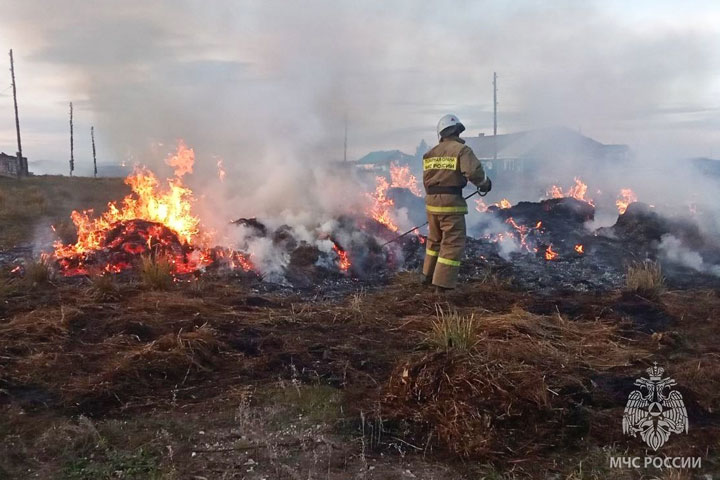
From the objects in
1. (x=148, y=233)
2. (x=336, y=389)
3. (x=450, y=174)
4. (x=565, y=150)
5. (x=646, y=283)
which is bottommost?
(x=336, y=389)

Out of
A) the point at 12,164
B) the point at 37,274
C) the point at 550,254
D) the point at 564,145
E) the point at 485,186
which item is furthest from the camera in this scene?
the point at 12,164

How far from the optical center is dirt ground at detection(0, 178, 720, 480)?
2.96 metres

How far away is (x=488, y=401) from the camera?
319 cm

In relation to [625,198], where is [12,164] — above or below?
above

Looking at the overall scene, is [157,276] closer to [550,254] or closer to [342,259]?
[342,259]

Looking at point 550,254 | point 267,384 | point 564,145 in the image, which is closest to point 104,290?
point 267,384

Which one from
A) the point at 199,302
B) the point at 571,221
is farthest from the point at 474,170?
the point at 571,221

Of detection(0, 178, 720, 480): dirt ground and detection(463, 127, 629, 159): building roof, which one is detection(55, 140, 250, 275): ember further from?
detection(463, 127, 629, 159): building roof

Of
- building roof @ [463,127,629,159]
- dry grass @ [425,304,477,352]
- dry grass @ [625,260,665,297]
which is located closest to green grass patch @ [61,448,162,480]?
dry grass @ [425,304,477,352]

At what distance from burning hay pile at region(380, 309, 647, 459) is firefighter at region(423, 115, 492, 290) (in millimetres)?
2266

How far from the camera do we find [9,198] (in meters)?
16.9

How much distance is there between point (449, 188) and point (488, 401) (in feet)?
11.7

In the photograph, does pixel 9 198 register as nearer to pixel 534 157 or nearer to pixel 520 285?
pixel 520 285

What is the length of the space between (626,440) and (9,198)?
62.4 ft
